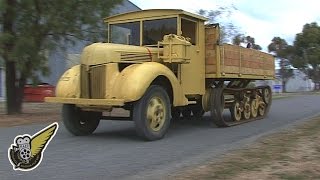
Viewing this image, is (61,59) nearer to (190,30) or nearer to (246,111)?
(246,111)

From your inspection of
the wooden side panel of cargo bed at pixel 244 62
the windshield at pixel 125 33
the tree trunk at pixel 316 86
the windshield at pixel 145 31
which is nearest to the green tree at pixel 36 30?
the windshield at pixel 125 33

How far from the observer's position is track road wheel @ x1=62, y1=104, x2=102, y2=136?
11.9 m

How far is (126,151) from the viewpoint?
9656 millimetres

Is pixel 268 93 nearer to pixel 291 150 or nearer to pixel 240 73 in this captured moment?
pixel 240 73

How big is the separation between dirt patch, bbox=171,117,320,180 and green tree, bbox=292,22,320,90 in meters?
46.0

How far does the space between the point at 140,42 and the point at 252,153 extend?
15.6ft

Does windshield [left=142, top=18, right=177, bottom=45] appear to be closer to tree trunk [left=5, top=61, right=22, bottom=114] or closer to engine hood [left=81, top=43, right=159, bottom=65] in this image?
engine hood [left=81, top=43, right=159, bottom=65]

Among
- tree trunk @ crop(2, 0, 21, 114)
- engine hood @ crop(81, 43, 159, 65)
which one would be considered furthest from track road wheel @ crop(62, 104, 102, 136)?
tree trunk @ crop(2, 0, 21, 114)

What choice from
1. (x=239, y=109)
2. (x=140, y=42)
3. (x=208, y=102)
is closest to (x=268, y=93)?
(x=239, y=109)

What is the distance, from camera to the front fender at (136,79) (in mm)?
10414

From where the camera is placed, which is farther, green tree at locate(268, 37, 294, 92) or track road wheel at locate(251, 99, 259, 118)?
green tree at locate(268, 37, 294, 92)

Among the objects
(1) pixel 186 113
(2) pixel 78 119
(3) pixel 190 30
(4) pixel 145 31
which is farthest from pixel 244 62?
(2) pixel 78 119

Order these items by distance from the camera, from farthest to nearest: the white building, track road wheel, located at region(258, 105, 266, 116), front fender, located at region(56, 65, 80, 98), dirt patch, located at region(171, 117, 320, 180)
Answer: the white building → track road wheel, located at region(258, 105, 266, 116) → front fender, located at region(56, 65, 80, 98) → dirt patch, located at region(171, 117, 320, 180)

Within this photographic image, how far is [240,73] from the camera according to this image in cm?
1537
